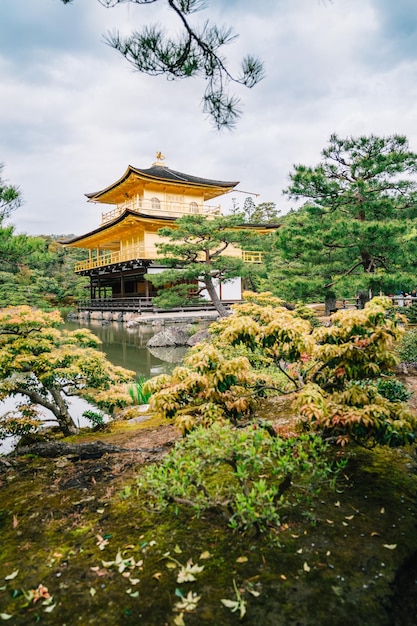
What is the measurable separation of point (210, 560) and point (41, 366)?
2.64m

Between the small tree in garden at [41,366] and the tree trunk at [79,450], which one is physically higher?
the small tree in garden at [41,366]

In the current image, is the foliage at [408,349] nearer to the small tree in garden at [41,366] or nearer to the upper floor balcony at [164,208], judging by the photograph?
the small tree in garden at [41,366]

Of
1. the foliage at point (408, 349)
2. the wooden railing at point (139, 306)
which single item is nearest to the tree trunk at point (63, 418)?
the foliage at point (408, 349)

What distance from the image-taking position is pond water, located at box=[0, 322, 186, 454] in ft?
19.3

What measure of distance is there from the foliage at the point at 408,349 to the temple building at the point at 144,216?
41.6 feet

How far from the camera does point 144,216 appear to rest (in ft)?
57.6

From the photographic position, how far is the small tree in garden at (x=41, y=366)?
3627 millimetres

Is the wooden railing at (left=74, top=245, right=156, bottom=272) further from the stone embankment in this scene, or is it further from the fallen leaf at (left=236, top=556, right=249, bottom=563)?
the fallen leaf at (left=236, top=556, right=249, bottom=563)

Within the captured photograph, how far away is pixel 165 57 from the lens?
257 centimetres

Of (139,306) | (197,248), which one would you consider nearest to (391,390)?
(197,248)

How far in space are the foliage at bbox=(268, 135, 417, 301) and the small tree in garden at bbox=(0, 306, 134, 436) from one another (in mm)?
5127

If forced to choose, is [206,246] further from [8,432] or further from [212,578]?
[212,578]

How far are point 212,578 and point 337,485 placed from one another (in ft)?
3.42

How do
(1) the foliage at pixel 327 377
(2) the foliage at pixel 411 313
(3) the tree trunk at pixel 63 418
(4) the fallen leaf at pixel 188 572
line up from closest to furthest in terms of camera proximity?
(4) the fallen leaf at pixel 188 572
(1) the foliage at pixel 327 377
(3) the tree trunk at pixel 63 418
(2) the foliage at pixel 411 313
